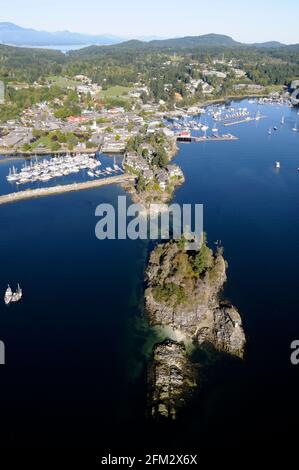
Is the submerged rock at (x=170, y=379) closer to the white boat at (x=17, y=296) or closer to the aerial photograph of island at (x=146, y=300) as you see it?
the aerial photograph of island at (x=146, y=300)

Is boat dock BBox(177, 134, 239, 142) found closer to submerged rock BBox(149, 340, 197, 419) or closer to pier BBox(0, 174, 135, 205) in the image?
pier BBox(0, 174, 135, 205)

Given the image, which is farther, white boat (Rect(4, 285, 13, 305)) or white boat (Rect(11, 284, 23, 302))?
white boat (Rect(11, 284, 23, 302))

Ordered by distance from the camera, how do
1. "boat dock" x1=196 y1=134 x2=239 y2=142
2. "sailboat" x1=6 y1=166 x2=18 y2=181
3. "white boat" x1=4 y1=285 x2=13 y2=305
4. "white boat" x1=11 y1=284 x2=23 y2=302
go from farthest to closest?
"boat dock" x1=196 y1=134 x2=239 y2=142
"sailboat" x1=6 y1=166 x2=18 y2=181
"white boat" x1=11 y1=284 x2=23 y2=302
"white boat" x1=4 y1=285 x2=13 y2=305

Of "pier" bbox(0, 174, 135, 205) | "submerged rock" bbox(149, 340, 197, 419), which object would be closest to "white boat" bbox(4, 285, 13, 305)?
"submerged rock" bbox(149, 340, 197, 419)

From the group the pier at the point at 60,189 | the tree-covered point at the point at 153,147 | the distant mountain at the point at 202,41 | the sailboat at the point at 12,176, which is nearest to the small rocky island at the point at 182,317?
the pier at the point at 60,189

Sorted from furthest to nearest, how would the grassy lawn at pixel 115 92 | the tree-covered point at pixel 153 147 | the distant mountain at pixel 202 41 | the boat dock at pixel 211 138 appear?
1. the distant mountain at pixel 202 41
2. the grassy lawn at pixel 115 92
3. the boat dock at pixel 211 138
4. the tree-covered point at pixel 153 147

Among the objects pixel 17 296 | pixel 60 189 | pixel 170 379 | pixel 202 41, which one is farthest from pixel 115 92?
pixel 202 41

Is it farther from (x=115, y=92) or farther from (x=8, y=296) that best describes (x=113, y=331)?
(x=115, y=92)
